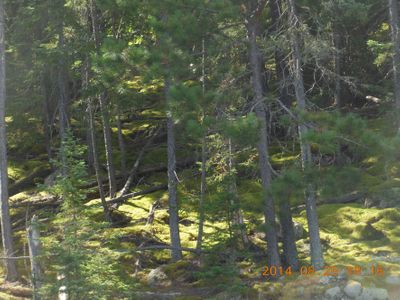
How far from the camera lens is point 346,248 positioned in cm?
1539

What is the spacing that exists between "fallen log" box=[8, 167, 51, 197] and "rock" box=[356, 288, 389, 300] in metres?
14.8

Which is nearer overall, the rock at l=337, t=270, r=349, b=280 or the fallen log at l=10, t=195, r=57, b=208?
the rock at l=337, t=270, r=349, b=280

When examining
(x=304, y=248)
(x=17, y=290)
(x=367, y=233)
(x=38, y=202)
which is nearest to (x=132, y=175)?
(x=38, y=202)

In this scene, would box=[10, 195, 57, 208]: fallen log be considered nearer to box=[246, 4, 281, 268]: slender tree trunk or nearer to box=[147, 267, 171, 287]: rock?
box=[147, 267, 171, 287]: rock

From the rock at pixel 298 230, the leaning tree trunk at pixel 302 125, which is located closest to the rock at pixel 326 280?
the leaning tree trunk at pixel 302 125

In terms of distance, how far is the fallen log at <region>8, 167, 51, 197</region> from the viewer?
71.4 ft

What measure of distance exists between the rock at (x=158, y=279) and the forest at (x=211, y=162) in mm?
44

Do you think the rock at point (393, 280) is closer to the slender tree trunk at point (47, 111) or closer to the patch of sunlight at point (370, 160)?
the patch of sunlight at point (370, 160)

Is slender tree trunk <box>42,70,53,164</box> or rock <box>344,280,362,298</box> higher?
slender tree trunk <box>42,70,53,164</box>

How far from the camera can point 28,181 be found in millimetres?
22359

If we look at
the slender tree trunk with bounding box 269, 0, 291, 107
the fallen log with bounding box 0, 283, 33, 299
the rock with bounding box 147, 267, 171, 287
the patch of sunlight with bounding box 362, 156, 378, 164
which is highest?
the slender tree trunk with bounding box 269, 0, 291, 107

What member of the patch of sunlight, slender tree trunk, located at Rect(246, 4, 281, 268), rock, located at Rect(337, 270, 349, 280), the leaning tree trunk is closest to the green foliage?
slender tree trunk, located at Rect(246, 4, 281, 268)

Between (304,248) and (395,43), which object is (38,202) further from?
(395,43)

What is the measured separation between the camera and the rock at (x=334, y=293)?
11.8 meters
